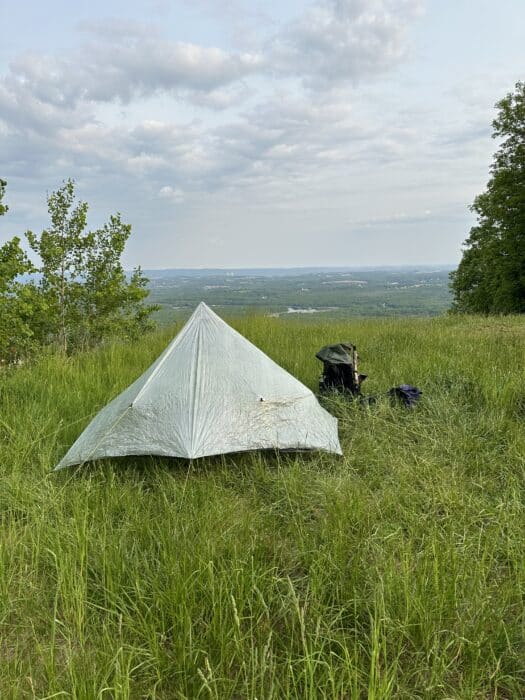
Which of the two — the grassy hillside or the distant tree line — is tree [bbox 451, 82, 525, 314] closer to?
the distant tree line

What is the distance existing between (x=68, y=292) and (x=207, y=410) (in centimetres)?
844

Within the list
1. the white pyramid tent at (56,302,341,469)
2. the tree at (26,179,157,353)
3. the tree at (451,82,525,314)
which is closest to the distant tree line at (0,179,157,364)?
the tree at (26,179,157,353)

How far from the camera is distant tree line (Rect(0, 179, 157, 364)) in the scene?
6.36 m

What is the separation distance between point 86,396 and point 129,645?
3.56 metres

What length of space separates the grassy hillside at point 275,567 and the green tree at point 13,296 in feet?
8.23

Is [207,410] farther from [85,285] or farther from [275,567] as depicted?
[85,285]

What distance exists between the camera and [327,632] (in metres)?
1.81

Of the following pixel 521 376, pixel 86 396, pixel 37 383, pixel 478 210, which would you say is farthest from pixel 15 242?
pixel 478 210

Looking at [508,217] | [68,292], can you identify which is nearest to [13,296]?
[68,292]

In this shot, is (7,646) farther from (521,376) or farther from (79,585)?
(521,376)

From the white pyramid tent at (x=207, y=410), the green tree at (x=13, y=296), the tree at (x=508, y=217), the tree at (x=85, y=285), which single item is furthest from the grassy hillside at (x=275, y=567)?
the tree at (x=508, y=217)

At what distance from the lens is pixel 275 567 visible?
2088 mm

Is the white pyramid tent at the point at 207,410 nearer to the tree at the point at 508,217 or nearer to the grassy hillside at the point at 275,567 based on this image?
the grassy hillside at the point at 275,567

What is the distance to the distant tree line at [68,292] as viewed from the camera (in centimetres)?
636
